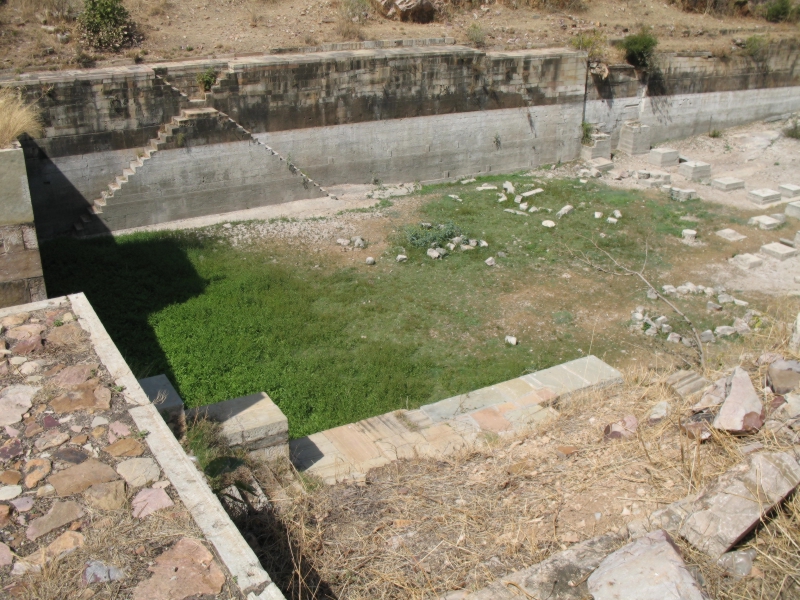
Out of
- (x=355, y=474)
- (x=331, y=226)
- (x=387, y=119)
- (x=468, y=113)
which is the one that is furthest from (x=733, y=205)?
(x=355, y=474)

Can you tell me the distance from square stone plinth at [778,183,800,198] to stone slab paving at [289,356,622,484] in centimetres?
838

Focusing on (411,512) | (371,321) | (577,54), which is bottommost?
(371,321)

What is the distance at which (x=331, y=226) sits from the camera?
11.5 meters

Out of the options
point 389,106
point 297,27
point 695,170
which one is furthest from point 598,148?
point 297,27

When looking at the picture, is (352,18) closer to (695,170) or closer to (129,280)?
(695,170)

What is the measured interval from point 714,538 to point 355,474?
8.53ft

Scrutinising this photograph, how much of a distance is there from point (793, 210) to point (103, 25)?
12709 millimetres

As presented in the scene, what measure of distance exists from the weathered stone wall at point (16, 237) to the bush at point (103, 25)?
22.2ft

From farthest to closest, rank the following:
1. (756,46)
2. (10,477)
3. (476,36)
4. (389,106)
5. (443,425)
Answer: (756,46)
(476,36)
(389,106)
(443,425)
(10,477)

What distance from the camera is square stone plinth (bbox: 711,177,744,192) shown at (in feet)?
44.2

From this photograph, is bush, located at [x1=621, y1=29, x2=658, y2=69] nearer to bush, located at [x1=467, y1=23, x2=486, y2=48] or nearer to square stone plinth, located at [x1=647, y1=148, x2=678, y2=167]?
square stone plinth, located at [x1=647, y1=148, x2=678, y2=167]

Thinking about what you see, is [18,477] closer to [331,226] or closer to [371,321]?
[371,321]

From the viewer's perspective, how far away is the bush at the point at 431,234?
1083 centimetres

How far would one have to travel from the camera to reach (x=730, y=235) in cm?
1158
